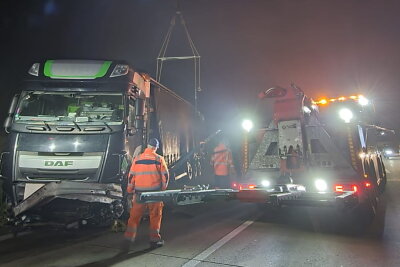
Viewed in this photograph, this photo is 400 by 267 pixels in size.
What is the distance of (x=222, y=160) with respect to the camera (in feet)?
30.4

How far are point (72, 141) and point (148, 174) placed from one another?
1626mm

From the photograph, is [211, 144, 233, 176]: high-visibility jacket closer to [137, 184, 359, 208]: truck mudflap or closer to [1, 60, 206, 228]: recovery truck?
[1, 60, 206, 228]: recovery truck

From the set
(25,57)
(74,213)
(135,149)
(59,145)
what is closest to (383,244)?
(135,149)

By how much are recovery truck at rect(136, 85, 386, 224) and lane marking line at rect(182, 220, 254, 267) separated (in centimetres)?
90

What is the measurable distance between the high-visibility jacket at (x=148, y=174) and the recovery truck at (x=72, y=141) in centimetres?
65

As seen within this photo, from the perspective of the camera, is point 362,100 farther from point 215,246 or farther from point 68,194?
point 68,194

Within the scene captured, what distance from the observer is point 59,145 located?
534cm

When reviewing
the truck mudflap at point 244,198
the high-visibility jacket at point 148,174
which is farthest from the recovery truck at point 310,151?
the high-visibility jacket at point 148,174

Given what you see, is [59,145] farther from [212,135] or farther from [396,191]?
[396,191]

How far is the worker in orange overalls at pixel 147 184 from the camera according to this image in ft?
15.3

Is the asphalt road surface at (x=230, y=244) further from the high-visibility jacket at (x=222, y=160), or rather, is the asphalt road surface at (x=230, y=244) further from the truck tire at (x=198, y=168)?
the truck tire at (x=198, y=168)

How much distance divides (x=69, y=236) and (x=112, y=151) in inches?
64.0

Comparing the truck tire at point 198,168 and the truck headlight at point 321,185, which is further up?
the truck tire at point 198,168

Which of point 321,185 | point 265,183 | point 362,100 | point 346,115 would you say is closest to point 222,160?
point 265,183
